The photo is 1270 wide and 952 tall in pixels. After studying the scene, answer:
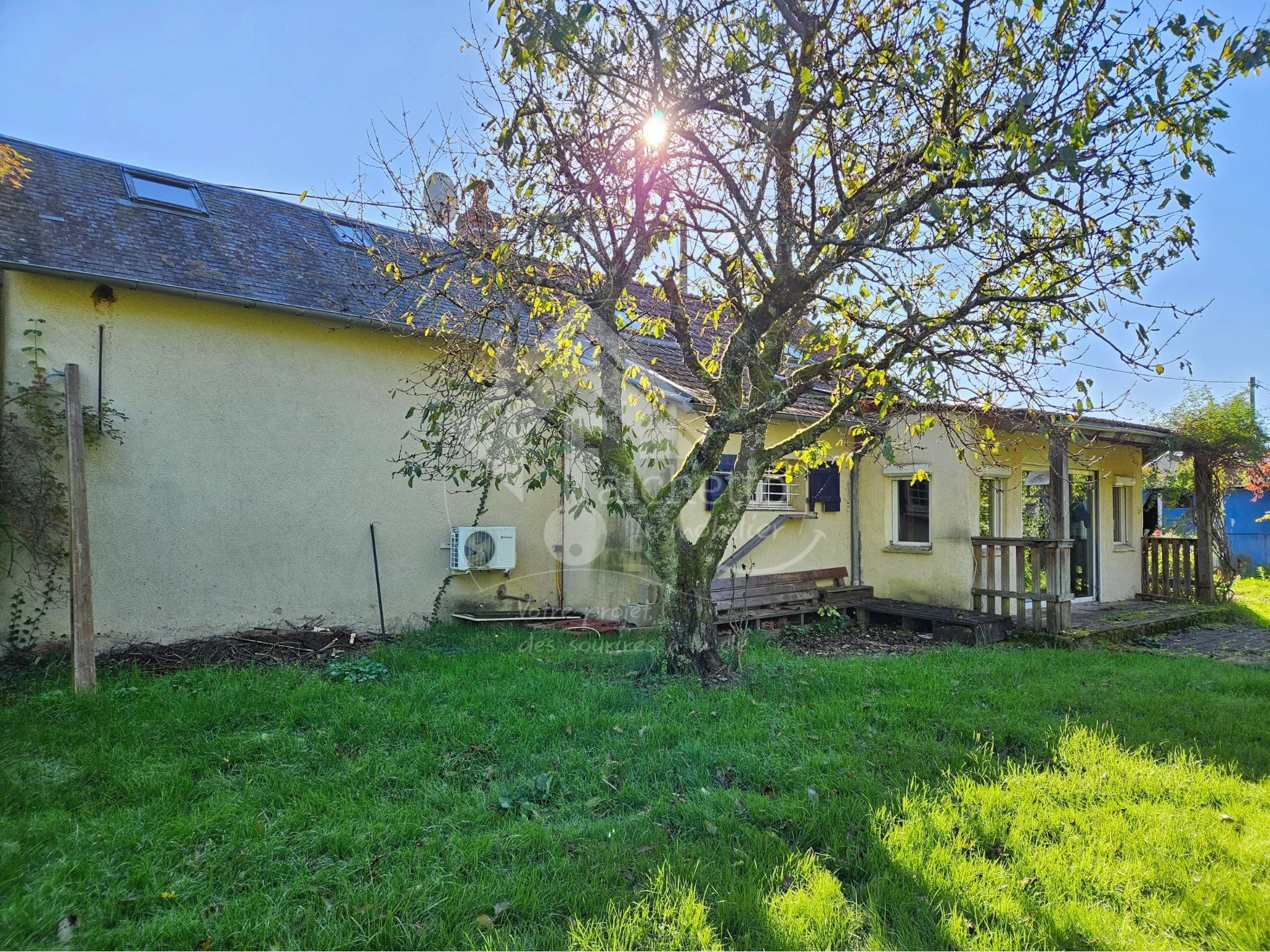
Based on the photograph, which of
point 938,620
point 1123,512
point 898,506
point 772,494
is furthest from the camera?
point 1123,512

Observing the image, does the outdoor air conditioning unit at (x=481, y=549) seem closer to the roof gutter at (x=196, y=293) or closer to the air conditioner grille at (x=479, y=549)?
the air conditioner grille at (x=479, y=549)

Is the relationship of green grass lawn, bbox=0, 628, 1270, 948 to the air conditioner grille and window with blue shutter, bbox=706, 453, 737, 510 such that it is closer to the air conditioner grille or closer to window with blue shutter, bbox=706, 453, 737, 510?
the air conditioner grille

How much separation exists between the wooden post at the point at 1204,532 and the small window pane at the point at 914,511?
5.82m

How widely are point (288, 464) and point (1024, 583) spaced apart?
32.5ft

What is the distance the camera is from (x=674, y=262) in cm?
637

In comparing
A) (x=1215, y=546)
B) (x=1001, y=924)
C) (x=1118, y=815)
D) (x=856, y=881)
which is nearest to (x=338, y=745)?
(x=856, y=881)

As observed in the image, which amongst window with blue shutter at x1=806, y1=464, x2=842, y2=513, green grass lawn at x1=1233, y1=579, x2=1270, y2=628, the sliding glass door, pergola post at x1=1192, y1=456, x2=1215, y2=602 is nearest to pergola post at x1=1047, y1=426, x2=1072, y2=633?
the sliding glass door

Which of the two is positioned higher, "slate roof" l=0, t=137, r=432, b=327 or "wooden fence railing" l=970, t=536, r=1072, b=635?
"slate roof" l=0, t=137, r=432, b=327

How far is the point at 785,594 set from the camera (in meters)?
9.12

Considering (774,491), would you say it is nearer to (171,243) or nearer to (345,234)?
(345,234)

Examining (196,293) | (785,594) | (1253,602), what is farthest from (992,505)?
(196,293)

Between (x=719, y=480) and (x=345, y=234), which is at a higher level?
(x=345, y=234)

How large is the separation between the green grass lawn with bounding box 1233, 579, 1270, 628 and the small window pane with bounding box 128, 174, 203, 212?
674 inches

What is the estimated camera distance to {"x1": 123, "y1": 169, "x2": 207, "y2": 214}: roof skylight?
27.6ft
